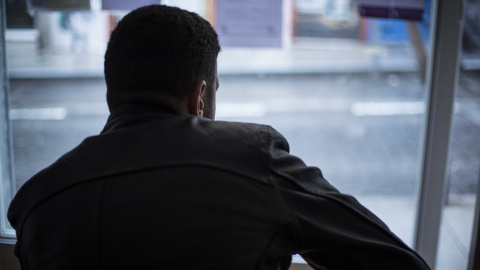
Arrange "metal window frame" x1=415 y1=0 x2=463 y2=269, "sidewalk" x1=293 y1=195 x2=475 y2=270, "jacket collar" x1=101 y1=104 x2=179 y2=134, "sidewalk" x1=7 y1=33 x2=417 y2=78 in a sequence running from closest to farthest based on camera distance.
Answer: "jacket collar" x1=101 y1=104 x2=179 y2=134 → "metal window frame" x1=415 y1=0 x2=463 y2=269 → "sidewalk" x1=293 y1=195 x2=475 y2=270 → "sidewalk" x1=7 y1=33 x2=417 y2=78

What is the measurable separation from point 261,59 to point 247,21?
0.32m

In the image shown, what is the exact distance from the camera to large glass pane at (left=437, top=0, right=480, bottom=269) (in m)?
1.81

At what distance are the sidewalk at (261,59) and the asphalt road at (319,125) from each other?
5cm

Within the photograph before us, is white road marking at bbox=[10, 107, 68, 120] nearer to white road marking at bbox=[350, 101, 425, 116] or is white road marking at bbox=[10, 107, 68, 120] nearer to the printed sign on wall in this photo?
the printed sign on wall

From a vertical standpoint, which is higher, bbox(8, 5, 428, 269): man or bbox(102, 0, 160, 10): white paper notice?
bbox(102, 0, 160, 10): white paper notice

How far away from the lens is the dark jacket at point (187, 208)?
801 mm

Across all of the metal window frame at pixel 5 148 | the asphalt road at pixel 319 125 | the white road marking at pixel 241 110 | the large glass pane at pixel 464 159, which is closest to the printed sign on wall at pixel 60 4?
the metal window frame at pixel 5 148

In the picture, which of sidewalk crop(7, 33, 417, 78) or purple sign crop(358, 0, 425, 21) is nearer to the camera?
purple sign crop(358, 0, 425, 21)

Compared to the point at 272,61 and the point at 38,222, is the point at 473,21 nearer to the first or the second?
the point at 272,61

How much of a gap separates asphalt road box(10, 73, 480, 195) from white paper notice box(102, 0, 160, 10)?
0.39m

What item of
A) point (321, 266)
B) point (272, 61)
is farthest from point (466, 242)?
point (321, 266)

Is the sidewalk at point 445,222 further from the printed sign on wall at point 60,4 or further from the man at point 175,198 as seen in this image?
the printed sign on wall at point 60,4

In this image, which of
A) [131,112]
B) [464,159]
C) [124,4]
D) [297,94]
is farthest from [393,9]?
[131,112]

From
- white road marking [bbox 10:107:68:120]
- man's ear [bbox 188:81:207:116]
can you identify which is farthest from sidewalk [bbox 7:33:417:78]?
man's ear [bbox 188:81:207:116]
